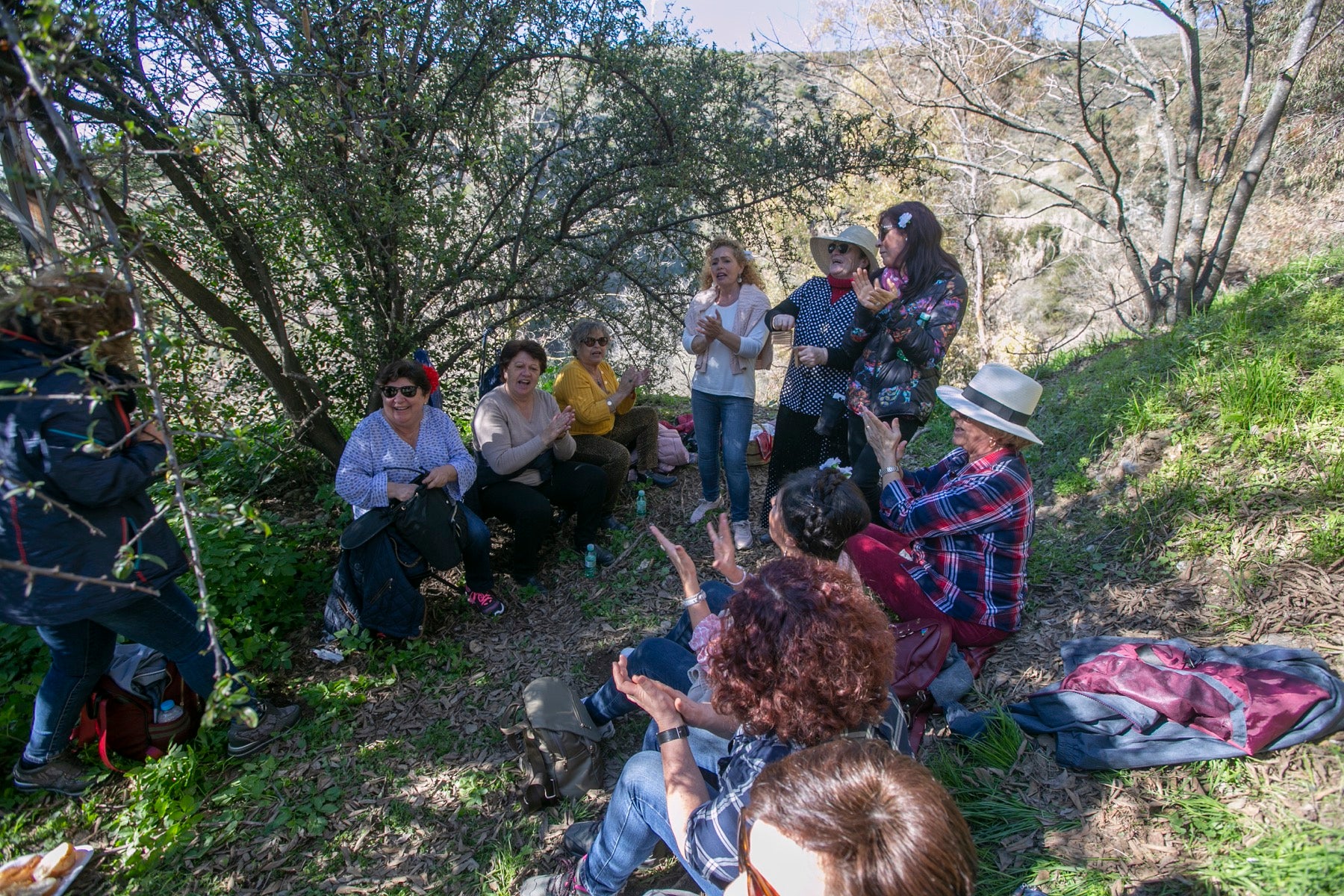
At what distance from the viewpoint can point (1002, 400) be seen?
9.60 ft

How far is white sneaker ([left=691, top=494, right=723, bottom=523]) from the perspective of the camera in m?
5.00

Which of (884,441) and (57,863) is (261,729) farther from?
(884,441)

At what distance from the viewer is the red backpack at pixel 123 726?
9.71 ft

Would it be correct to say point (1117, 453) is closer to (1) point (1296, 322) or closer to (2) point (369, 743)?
(1) point (1296, 322)

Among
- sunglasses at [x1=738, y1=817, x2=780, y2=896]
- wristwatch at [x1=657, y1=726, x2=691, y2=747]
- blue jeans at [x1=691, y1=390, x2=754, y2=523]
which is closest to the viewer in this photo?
sunglasses at [x1=738, y1=817, x2=780, y2=896]

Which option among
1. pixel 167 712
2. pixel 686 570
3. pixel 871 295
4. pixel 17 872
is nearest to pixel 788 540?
pixel 686 570

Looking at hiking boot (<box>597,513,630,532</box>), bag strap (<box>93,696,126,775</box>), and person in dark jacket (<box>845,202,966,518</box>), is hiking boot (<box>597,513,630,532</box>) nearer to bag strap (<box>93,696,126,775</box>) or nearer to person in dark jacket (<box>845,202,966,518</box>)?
person in dark jacket (<box>845,202,966,518</box>)

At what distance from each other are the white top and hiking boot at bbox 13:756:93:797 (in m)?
3.59

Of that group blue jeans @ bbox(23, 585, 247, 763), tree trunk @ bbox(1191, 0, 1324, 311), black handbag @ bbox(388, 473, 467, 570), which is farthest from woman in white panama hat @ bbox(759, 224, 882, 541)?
tree trunk @ bbox(1191, 0, 1324, 311)

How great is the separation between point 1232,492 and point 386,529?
4226mm

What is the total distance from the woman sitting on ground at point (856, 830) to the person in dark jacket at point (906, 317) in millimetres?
2470

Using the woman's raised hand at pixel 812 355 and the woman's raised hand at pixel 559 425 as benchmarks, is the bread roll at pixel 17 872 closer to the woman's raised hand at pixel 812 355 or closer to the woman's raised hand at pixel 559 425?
the woman's raised hand at pixel 559 425

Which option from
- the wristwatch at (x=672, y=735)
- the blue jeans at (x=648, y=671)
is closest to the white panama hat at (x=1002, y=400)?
the blue jeans at (x=648, y=671)

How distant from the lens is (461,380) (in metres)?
5.46
